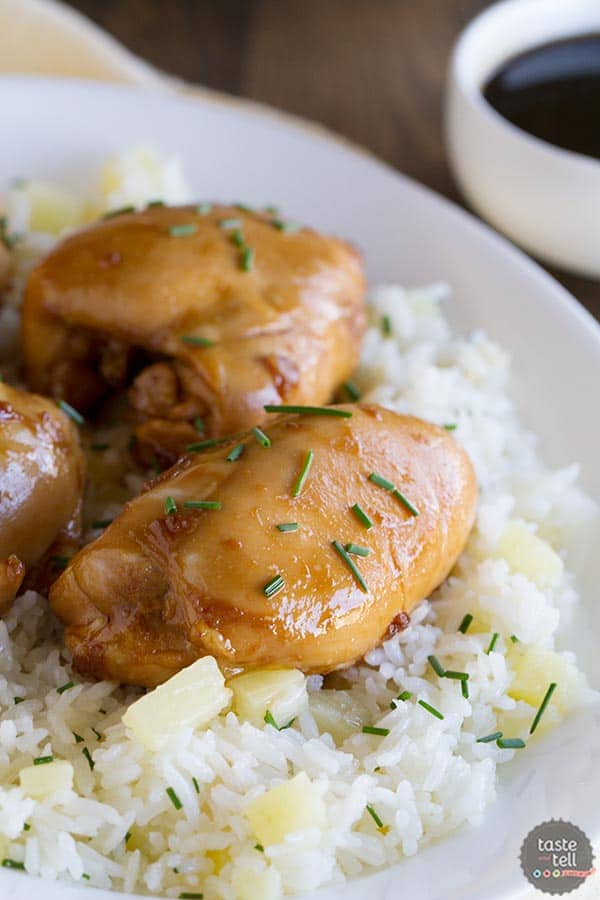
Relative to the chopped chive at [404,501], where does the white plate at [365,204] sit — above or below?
below

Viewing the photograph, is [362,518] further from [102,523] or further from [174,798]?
[102,523]

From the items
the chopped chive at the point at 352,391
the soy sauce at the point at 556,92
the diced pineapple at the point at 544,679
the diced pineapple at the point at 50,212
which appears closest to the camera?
the diced pineapple at the point at 544,679

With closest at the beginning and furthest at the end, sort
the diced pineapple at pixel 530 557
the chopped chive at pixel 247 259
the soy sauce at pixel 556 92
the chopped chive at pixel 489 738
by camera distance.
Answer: the chopped chive at pixel 489 738
the diced pineapple at pixel 530 557
the chopped chive at pixel 247 259
the soy sauce at pixel 556 92

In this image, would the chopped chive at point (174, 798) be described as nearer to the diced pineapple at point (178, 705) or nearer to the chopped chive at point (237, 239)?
the diced pineapple at point (178, 705)

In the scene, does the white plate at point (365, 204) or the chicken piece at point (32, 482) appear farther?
the white plate at point (365, 204)

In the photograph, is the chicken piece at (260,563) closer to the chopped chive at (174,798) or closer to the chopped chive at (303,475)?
the chopped chive at (303,475)

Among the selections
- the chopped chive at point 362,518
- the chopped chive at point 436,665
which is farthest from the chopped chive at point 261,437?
the chopped chive at point 436,665

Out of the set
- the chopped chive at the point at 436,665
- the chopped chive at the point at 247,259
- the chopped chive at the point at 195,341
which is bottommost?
the chopped chive at the point at 436,665

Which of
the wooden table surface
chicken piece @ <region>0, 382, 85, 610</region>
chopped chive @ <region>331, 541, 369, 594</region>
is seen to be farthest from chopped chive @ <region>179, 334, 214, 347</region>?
the wooden table surface
